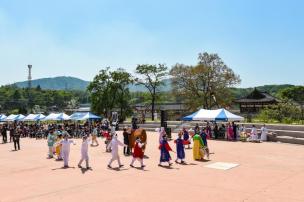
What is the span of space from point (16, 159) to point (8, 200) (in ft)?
30.8

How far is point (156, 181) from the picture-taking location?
11.7 meters

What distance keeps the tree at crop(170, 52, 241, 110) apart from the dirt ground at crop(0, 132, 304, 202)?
24423mm

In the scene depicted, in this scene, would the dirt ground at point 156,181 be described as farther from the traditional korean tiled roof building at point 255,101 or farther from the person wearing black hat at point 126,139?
the traditional korean tiled roof building at point 255,101

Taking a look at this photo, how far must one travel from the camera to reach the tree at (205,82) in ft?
135

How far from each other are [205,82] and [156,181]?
3145cm

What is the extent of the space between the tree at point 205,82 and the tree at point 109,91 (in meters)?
8.18

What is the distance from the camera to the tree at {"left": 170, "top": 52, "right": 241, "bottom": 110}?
135 ft

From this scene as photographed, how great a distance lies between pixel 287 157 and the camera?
56.4ft

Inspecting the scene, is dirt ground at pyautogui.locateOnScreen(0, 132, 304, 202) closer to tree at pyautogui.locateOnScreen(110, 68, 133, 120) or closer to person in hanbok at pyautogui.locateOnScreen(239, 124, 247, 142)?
person in hanbok at pyautogui.locateOnScreen(239, 124, 247, 142)

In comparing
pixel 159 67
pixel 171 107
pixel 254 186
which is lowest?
pixel 254 186

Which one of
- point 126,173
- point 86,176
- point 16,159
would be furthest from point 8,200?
point 16,159

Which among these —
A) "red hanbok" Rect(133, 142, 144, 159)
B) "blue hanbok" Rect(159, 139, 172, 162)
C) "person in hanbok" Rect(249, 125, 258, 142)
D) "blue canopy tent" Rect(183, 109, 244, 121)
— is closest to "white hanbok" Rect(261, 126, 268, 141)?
"person in hanbok" Rect(249, 125, 258, 142)

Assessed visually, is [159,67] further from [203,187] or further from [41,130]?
[203,187]

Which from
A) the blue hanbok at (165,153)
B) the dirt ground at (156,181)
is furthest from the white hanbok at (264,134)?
the blue hanbok at (165,153)
